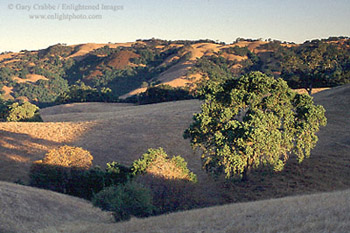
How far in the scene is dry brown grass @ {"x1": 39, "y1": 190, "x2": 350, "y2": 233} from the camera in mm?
15812

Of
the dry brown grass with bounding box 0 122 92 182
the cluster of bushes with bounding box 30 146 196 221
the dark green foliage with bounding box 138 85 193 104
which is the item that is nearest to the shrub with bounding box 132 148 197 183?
the cluster of bushes with bounding box 30 146 196 221

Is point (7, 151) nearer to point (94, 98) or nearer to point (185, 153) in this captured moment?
point (185, 153)

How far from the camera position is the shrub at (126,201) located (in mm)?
25312

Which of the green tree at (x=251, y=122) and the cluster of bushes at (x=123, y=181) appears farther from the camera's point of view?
the green tree at (x=251, y=122)

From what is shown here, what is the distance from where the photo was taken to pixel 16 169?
143 feet

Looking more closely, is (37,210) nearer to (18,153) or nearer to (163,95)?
(18,153)

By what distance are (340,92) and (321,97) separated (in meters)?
3.78

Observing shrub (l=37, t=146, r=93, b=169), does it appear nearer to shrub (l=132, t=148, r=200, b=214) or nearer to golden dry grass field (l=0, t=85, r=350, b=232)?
golden dry grass field (l=0, t=85, r=350, b=232)

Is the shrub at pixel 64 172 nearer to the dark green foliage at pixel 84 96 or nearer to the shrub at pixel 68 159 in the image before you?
the shrub at pixel 68 159

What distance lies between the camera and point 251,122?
1219 inches

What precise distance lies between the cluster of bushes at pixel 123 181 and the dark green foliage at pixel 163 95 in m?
69.2

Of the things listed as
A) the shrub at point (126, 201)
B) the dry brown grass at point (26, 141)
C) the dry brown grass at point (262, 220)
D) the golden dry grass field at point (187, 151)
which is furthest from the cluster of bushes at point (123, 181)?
the dry brown grass at point (26, 141)

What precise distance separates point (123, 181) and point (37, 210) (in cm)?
886

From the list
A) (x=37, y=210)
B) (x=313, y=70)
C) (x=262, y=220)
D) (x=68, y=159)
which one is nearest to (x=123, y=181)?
(x=68, y=159)
